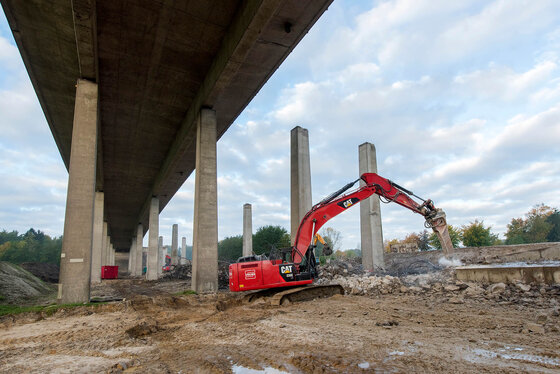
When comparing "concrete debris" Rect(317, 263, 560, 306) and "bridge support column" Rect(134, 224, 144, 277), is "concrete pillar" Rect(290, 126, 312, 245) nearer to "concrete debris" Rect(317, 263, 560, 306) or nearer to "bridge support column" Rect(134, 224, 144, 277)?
"concrete debris" Rect(317, 263, 560, 306)

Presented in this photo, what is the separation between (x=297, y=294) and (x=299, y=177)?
8.92 metres

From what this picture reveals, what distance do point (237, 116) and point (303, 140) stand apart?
3.90 meters

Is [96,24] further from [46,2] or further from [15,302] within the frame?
[15,302]

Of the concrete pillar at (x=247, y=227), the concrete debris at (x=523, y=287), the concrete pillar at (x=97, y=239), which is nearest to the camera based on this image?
the concrete debris at (x=523, y=287)

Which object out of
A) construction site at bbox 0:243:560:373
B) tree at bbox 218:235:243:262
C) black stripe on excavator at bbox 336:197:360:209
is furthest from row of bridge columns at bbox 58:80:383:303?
tree at bbox 218:235:243:262

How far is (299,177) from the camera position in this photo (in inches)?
724

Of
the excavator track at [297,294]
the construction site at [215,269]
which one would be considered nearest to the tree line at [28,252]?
the construction site at [215,269]

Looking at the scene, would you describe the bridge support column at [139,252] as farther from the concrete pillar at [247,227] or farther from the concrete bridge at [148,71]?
the concrete bridge at [148,71]

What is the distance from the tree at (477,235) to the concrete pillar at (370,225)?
1217 inches

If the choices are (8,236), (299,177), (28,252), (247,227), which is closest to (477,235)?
(247,227)

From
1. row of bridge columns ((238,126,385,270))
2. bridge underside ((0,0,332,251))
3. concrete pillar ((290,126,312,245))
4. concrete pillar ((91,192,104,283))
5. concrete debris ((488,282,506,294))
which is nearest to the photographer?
concrete debris ((488,282,506,294))

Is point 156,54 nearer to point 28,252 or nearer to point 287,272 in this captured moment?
point 287,272

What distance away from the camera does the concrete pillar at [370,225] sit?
1950 cm

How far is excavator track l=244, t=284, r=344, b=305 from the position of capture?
9.95m
